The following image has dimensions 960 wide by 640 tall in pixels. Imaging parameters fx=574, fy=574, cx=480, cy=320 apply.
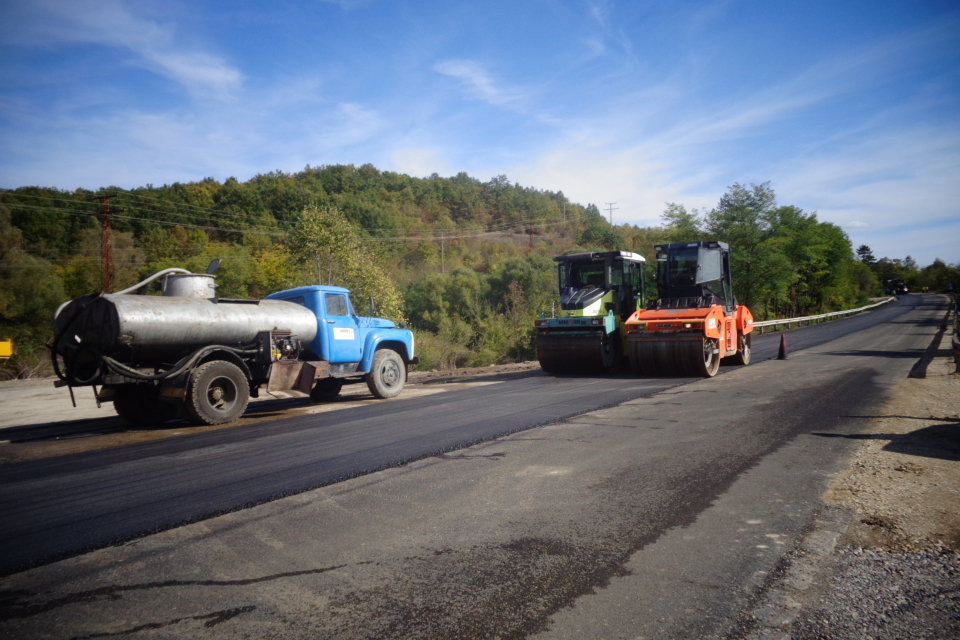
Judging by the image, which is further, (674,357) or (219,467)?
(674,357)

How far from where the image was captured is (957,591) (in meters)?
3.12

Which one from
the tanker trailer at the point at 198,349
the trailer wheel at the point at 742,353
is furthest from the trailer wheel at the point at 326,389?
the trailer wheel at the point at 742,353

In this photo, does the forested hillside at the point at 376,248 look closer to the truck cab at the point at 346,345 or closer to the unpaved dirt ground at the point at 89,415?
the unpaved dirt ground at the point at 89,415

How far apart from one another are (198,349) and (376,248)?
56.3m

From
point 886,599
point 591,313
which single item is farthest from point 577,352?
point 886,599

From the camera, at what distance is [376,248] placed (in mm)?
64750

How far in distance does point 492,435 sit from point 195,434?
4589mm

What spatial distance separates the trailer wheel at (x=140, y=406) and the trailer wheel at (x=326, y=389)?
296cm

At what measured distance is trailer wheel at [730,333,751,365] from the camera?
15328 millimetres

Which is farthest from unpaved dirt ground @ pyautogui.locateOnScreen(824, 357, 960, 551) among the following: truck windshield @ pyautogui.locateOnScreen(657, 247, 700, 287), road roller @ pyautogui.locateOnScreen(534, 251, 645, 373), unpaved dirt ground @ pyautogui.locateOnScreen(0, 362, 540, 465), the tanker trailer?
the tanker trailer

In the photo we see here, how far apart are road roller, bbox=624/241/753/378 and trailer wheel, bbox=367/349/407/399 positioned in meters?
5.32

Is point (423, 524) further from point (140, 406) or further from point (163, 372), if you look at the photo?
point (140, 406)

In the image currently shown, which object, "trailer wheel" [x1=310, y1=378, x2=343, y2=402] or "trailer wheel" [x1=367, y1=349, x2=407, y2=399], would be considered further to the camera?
"trailer wheel" [x1=310, y1=378, x2=343, y2=402]

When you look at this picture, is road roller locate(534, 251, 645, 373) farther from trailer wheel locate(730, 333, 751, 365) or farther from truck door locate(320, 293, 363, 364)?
truck door locate(320, 293, 363, 364)
